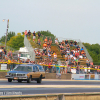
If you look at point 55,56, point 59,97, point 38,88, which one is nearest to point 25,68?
point 38,88

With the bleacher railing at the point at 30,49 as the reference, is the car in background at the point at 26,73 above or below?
below

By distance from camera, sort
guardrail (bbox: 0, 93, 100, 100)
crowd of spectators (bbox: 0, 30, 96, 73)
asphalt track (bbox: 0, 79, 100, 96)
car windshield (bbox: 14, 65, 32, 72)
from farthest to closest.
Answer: crowd of spectators (bbox: 0, 30, 96, 73), car windshield (bbox: 14, 65, 32, 72), asphalt track (bbox: 0, 79, 100, 96), guardrail (bbox: 0, 93, 100, 100)

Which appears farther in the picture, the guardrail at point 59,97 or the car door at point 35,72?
the car door at point 35,72

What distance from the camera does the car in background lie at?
21578 mm

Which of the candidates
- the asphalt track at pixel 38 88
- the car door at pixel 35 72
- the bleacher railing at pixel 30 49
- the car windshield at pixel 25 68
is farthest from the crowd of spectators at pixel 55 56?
the asphalt track at pixel 38 88

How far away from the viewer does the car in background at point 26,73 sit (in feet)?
70.8

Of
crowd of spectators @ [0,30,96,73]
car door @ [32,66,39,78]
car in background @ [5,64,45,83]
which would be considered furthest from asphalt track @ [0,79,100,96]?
crowd of spectators @ [0,30,96,73]

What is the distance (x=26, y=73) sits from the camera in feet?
71.2

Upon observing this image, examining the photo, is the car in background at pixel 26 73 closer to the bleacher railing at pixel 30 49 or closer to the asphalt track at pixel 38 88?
the asphalt track at pixel 38 88

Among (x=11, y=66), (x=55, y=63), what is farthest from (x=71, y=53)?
(x=11, y=66)

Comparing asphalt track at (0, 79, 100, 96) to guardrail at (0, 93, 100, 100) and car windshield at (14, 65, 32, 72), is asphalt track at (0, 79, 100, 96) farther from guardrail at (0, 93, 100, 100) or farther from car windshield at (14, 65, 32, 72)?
guardrail at (0, 93, 100, 100)

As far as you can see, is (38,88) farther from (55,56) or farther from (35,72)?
(55,56)

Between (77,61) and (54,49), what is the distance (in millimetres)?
4390

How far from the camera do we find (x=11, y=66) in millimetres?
29938
